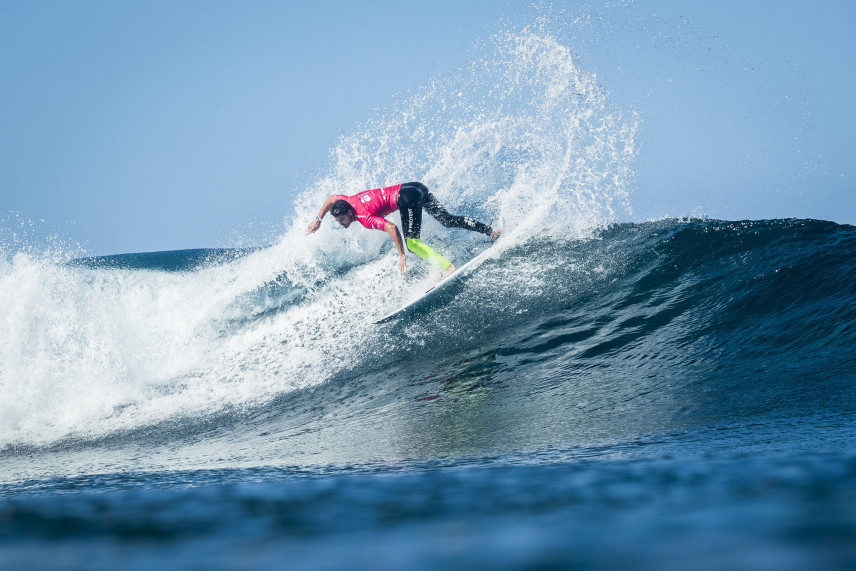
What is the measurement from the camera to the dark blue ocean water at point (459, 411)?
56 centimetres

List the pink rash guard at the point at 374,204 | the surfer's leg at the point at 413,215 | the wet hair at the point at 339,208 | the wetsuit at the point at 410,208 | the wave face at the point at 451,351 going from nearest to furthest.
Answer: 1. the wave face at the point at 451,351
2. the wet hair at the point at 339,208
3. the pink rash guard at the point at 374,204
4. the wetsuit at the point at 410,208
5. the surfer's leg at the point at 413,215

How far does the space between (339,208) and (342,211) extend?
0.21 ft

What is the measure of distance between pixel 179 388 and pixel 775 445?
6.40 metres

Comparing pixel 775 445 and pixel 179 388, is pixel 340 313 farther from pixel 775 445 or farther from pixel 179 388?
pixel 775 445

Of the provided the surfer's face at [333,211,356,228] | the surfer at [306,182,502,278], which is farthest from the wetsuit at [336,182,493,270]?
the surfer's face at [333,211,356,228]

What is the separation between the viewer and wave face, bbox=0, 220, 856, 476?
12.1ft

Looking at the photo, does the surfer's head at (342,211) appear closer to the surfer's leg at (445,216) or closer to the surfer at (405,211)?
the surfer at (405,211)

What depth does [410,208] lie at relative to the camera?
25.8ft

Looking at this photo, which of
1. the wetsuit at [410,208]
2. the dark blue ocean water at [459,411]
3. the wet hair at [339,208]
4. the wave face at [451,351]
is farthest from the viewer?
the wetsuit at [410,208]

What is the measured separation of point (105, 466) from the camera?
4062 mm

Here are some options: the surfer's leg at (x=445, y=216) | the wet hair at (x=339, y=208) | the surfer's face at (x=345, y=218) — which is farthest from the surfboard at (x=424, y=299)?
the wet hair at (x=339, y=208)

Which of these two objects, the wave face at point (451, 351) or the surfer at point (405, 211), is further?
the surfer at point (405, 211)

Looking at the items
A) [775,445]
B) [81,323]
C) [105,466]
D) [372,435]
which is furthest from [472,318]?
[81,323]

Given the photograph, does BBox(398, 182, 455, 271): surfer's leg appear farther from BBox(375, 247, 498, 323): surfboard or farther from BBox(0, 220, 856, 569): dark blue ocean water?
BBox(0, 220, 856, 569): dark blue ocean water
